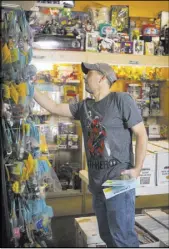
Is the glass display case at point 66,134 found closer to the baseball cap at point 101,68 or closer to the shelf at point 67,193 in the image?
the shelf at point 67,193

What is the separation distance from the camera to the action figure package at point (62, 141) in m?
3.56

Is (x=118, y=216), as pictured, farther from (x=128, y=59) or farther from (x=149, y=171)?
(x=128, y=59)

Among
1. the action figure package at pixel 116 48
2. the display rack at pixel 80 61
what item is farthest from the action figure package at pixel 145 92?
the action figure package at pixel 116 48

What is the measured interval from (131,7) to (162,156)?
4.08 ft

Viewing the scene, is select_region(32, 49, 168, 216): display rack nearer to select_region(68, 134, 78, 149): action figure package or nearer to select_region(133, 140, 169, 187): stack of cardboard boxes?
select_region(68, 134, 78, 149): action figure package

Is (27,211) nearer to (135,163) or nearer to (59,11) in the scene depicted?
(135,163)

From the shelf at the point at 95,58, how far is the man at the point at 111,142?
1.40 metres

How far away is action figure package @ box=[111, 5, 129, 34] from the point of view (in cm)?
294

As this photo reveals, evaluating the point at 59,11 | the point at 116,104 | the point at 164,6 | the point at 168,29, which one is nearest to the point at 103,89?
the point at 116,104

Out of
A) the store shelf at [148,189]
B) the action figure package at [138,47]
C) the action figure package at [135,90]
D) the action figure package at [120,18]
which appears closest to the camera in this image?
the store shelf at [148,189]

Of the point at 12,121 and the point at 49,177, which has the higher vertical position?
the point at 12,121

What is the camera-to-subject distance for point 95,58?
335 cm

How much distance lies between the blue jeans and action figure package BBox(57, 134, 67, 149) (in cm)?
171

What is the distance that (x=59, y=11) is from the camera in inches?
126
